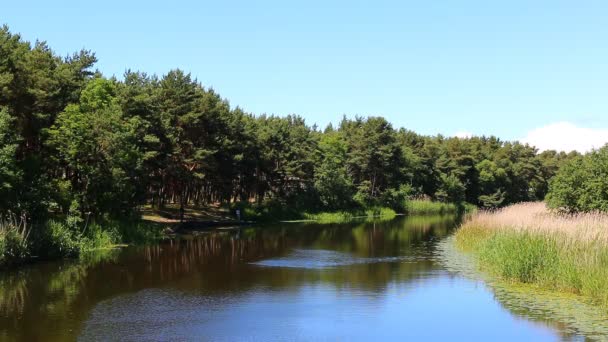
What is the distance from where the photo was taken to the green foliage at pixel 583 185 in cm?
3212

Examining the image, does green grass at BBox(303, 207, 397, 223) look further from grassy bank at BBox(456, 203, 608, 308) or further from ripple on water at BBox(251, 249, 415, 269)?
grassy bank at BBox(456, 203, 608, 308)

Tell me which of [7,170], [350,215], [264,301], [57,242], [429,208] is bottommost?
[264,301]

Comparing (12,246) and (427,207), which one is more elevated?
(427,207)

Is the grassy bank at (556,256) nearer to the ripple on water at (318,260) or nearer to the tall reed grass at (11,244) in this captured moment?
the ripple on water at (318,260)

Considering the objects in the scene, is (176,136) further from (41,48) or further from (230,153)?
(41,48)

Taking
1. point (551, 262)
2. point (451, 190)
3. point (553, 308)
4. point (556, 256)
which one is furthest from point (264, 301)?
point (451, 190)

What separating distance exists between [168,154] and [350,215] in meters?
30.7

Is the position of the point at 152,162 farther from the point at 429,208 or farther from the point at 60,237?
the point at 429,208

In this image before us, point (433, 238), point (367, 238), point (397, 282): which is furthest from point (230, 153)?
point (397, 282)

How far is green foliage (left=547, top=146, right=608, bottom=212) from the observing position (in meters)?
32.1

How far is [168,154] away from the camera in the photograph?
4931 cm

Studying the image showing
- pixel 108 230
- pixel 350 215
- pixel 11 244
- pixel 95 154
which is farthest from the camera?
pixel 350 215

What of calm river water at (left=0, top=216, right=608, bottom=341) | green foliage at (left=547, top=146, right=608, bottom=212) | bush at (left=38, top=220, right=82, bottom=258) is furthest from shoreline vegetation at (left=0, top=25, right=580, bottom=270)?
green foliage at (left=547, top=146, right=608, bottom=212)

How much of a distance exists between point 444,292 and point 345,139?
76385 mm
